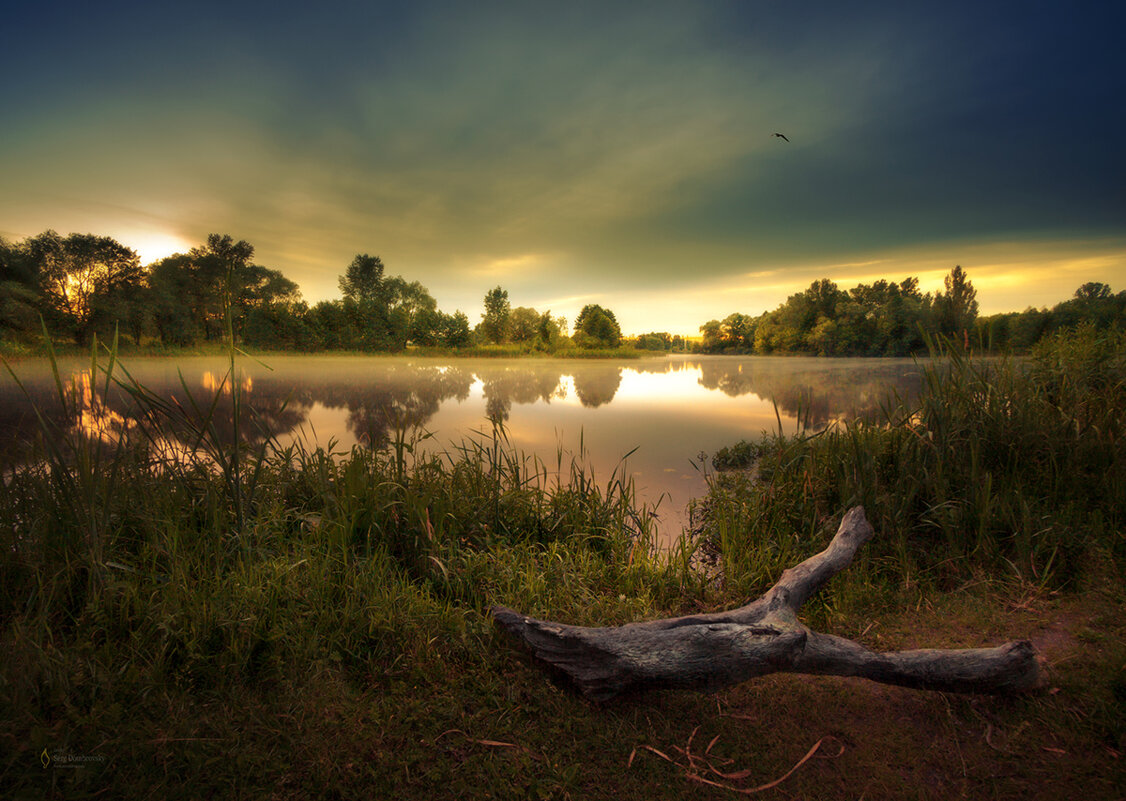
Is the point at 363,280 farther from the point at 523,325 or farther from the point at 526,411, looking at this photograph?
the point at 526,411

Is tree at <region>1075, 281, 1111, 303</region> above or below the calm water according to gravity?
above

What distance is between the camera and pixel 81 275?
9578 millimetres

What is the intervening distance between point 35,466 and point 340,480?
1.92m

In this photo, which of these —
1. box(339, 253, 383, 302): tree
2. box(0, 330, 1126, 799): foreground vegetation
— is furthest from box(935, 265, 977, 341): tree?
box(339, 253, 383, 302): tree

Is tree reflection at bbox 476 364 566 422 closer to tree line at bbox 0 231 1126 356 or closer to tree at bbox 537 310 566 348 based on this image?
tree line at bbox 0 231 1126 356

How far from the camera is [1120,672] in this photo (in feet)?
6.77

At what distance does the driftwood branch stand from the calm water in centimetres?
202

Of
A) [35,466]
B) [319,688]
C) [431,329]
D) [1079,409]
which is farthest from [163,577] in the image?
[431,329]

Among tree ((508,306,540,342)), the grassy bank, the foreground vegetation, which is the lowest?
the foreground vegetation

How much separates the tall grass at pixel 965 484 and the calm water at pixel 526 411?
0.60 m

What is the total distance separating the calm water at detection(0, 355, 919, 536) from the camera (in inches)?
202

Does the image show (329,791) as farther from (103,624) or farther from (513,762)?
(103,624)

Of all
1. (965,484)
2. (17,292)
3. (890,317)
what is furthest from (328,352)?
(890,317)

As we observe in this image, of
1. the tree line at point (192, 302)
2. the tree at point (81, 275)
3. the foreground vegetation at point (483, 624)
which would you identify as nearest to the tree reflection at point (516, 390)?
the tree line at point (192, 302)
